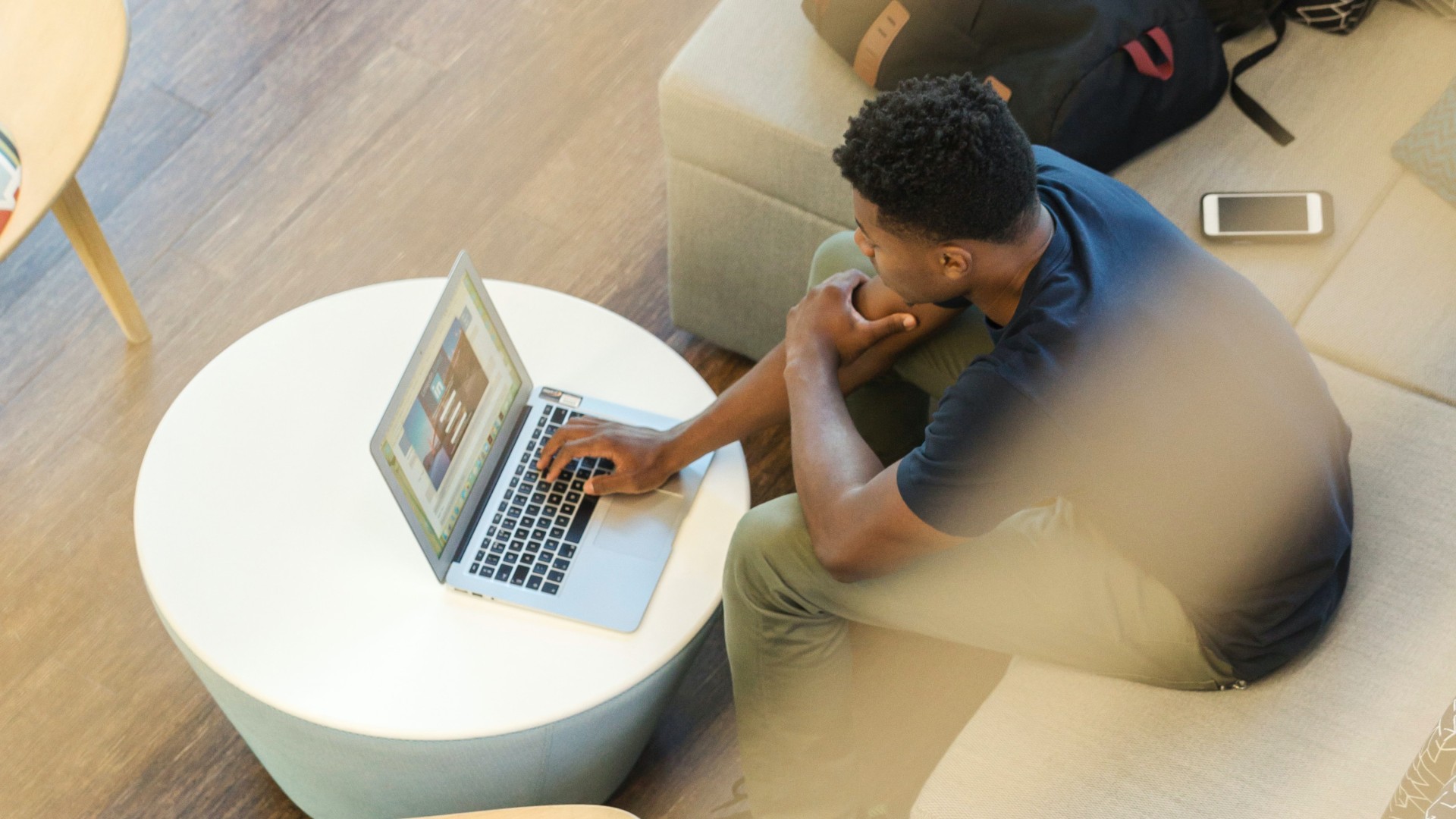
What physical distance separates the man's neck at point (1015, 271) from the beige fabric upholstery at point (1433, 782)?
1.81 feet

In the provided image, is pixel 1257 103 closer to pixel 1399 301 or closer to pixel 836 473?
pixel 1399 301

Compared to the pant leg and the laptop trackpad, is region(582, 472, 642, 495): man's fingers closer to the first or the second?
the laptop trackpad

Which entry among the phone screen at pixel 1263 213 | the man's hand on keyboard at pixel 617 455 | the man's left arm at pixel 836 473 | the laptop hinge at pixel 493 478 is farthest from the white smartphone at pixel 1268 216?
the laptop hinge at pixel 493 478

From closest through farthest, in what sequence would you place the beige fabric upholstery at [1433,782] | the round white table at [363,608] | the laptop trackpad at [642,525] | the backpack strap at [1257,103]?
the beige fabric upholstery at [1433,782] < the round white table at [363,608] < the laptop trackpad at [642,525] < the backpack strap at [1257,103]

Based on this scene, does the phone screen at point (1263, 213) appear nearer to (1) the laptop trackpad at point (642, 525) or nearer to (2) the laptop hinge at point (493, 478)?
(1) the laptop trackpad at point (642, 525)

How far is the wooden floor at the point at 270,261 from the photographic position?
1.77 meters

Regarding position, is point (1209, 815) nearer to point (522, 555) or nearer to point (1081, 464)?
point (1081, 464)

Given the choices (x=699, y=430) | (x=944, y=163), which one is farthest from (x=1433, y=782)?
(x=699, y=430)

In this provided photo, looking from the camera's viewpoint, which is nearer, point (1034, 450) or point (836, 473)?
point (1034, 450)

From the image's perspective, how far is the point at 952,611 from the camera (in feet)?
4.74

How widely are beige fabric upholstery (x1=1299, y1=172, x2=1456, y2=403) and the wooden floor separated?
0.67 m

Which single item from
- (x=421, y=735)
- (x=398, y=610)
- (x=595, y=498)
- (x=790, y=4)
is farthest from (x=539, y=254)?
(x=421, y=735)

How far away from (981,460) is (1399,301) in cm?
86

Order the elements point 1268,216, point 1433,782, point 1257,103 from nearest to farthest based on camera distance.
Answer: point 1433,782 → point 1268,216 → point 1257,103
